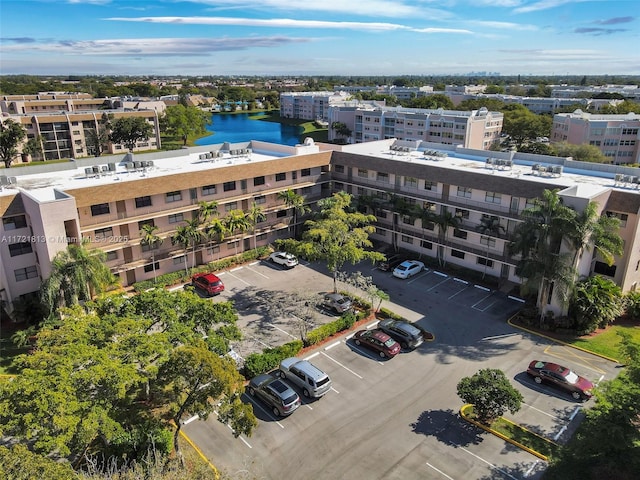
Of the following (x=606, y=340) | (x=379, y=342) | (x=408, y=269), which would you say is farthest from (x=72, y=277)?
(x=606, y=340)

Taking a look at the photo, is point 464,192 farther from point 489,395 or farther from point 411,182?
point 489,395

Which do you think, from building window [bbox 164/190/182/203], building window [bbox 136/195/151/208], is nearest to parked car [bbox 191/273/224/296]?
building window [bbox 164/190/182/203]

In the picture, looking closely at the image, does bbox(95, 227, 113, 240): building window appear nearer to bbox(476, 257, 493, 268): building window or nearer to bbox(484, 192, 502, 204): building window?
bbox(484, 192, 502, 204): building window

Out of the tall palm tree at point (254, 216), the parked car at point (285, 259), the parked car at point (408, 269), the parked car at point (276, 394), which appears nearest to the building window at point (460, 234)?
the parked car at point (408, 269)

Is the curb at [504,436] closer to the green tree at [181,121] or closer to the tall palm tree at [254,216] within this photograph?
the tall palm tree at [254,216]

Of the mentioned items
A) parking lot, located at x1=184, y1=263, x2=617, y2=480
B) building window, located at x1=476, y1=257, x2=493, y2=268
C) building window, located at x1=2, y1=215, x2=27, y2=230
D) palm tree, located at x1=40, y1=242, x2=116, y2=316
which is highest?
building window, located at x1=2, y1=215, x2=27, y2=230

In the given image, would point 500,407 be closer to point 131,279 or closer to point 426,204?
point 426,204
